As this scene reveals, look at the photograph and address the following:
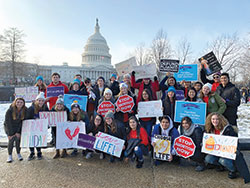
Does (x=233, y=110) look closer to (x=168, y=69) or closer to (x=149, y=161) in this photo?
(x=168, y=69)

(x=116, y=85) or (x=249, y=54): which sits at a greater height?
(x=249, y=54)

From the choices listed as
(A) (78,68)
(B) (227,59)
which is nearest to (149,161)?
(B) (227,59)

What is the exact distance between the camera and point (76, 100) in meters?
4.91

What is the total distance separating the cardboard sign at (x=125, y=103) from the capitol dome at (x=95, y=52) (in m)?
83.7

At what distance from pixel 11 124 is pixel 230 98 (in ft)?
18.6

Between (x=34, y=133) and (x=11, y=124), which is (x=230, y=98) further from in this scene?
(x=11, y=124)

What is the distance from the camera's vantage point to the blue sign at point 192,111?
4062 millimetres

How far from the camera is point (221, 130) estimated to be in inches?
140

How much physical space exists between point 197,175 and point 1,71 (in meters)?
42.0

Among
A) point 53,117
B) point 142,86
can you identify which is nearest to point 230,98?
point 142,86

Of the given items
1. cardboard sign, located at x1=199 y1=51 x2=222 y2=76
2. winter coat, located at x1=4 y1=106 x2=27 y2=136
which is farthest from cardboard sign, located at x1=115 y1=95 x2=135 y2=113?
cardboard sign, located at x1=199 y1=51 x2=222 y2=76

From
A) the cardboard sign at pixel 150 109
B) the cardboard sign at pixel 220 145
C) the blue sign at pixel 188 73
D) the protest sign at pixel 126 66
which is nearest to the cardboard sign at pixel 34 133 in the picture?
the cardboard sign at pixel 150 109

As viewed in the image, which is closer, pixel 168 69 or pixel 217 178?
pixel 217 178

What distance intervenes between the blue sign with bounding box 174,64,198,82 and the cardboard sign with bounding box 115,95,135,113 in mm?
2347
